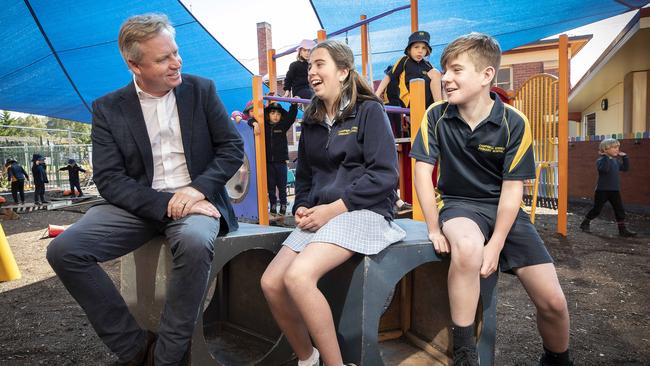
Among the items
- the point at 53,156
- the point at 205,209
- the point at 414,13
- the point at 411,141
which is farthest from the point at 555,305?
the point at 53,156

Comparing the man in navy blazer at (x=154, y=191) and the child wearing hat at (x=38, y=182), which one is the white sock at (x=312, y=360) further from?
the child wearing hat at (x=38, y=182)

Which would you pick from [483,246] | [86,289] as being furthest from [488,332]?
[86,289]

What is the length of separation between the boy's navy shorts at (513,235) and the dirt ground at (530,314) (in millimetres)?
562

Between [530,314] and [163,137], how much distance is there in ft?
7.02

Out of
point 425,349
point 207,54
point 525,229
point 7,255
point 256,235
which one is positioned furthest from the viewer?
point 207,54

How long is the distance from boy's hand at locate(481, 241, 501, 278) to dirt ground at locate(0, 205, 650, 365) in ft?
2.01

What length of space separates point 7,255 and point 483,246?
3720mm

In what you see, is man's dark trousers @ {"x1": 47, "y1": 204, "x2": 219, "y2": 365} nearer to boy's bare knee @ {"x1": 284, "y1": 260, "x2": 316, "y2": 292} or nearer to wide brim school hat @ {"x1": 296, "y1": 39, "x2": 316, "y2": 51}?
boy's bare knee @ {"x1": 284, "y1": 260, "x2": 316, "y2": 292}

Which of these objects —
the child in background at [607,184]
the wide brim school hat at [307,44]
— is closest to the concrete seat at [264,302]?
the wide brim school hat at [307,44]

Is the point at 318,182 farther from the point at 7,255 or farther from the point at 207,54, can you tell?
the point at 207,54

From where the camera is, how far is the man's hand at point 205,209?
1.77m

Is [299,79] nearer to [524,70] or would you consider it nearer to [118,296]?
[118,296]

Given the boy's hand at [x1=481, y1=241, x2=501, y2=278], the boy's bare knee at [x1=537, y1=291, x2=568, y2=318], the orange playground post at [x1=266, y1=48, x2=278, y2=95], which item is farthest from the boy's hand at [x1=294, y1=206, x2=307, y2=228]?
the orange playground post at [x1=266, y1=48, x2=278, y2=95]

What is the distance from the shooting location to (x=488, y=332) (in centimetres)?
167
